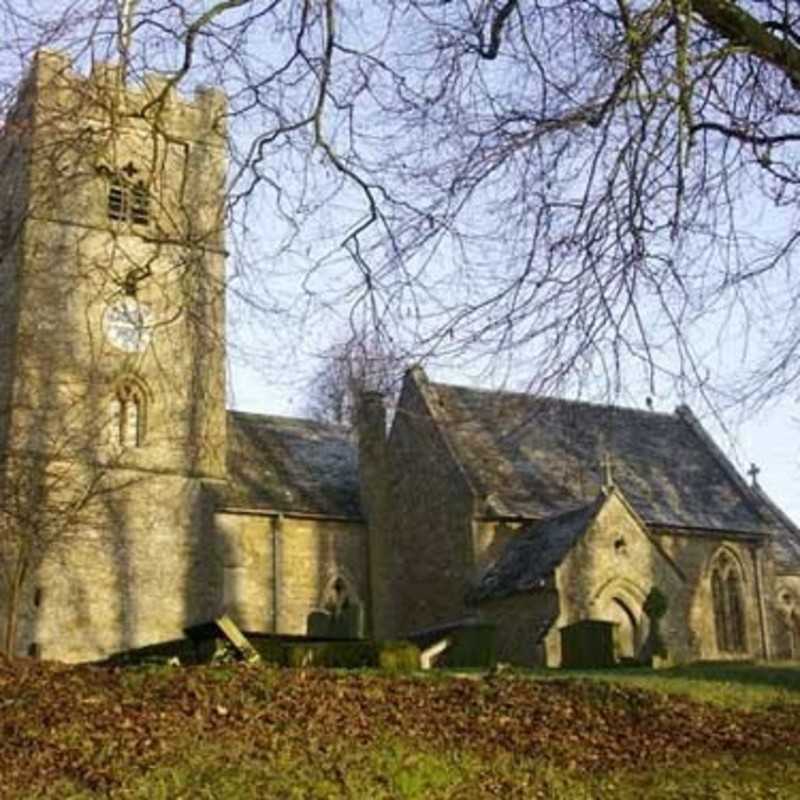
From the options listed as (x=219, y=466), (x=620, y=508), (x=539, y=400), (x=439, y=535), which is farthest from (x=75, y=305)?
(x=539, y=400)

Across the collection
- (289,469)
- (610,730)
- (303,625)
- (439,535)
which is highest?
(289,469)

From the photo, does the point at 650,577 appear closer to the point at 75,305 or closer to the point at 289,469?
the point at 289,469

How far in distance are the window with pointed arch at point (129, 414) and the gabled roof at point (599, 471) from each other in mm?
6875

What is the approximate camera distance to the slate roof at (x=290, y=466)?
1318 inches

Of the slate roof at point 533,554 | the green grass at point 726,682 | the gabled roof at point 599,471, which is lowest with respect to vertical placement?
the green grass at point 726,682

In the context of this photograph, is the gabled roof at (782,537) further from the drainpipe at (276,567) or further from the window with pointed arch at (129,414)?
the window with pointed arch at (129,414)

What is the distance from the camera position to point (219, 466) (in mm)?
32562

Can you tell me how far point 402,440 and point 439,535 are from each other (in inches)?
135

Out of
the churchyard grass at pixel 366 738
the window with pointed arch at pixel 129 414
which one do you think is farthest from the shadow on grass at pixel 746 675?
the window with pointed arch at pixel 129 414

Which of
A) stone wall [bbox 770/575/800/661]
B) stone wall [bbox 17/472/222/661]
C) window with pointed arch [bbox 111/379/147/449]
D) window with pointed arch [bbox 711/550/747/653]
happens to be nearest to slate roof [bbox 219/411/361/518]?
stone wall [bbox 17/472/222/661]

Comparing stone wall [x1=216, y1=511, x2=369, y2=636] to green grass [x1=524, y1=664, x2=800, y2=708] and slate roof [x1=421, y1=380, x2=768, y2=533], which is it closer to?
slate roof [x1=421, y1=380, x2=768, y2=533]

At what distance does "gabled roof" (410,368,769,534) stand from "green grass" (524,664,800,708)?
33.6 feet

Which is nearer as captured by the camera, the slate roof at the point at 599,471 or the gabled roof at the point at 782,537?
the slate roof at the point at 599,471

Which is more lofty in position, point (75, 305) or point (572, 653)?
point (75, 305)
